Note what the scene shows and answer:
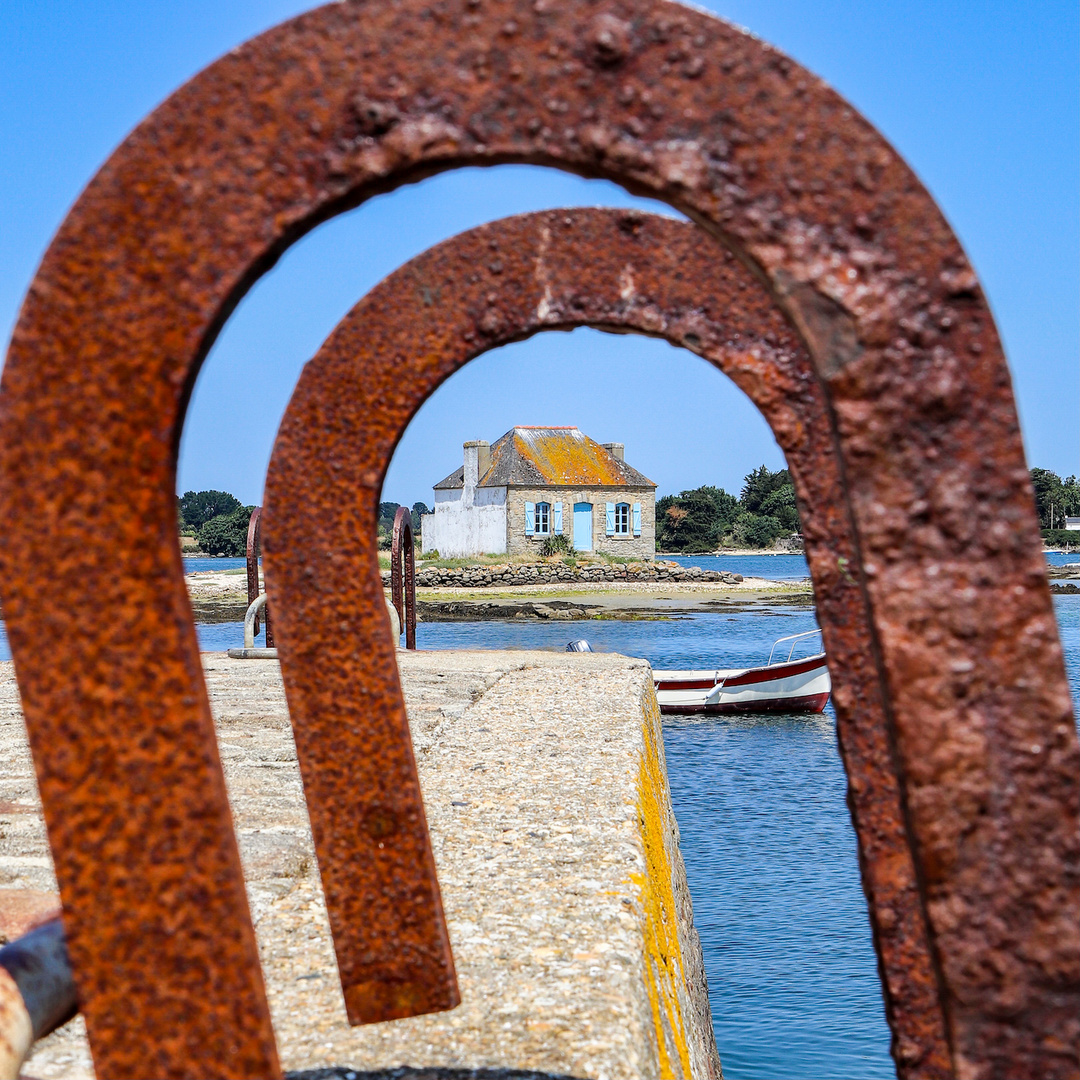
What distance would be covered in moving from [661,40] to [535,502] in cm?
4252

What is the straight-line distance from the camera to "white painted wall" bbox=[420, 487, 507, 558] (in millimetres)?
44375

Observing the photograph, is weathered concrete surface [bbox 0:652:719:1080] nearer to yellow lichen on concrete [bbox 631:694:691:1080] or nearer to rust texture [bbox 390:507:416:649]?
yellow lichen on concrete [bbox 631:694:691:1080]

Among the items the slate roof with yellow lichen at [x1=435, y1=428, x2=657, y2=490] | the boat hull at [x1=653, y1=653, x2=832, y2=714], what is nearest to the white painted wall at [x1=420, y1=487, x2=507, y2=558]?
the slate roof with yellow lichen at [x1=435, y1=428, x2=657, y2=490]

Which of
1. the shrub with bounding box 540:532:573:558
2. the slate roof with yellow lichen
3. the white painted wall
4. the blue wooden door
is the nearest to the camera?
the slate roof with yellow lichen

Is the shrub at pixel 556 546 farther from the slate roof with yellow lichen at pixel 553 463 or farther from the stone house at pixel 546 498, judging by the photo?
the slate roof with yellow lichen at pixel 553 463

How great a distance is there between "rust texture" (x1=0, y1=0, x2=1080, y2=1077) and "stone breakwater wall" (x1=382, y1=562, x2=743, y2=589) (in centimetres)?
4088

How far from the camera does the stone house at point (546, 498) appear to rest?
4372 cm

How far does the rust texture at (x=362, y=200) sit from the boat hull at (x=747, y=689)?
16.4 m

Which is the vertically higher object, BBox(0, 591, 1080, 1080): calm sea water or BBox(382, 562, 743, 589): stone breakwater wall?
BBox(382, 562, 743, 589): stone breakwater wall

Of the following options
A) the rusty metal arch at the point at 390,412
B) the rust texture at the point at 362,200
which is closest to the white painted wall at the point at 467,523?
the rusty metal arch at the point at 390,412

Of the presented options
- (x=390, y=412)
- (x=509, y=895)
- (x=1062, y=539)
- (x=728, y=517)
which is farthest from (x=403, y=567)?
(x=1062, y=539)

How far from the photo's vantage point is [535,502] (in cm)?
4388

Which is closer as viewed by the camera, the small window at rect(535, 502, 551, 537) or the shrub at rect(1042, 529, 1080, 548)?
the small window at rect(535, 502, 551, 537)

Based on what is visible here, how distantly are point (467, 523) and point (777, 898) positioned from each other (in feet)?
123
